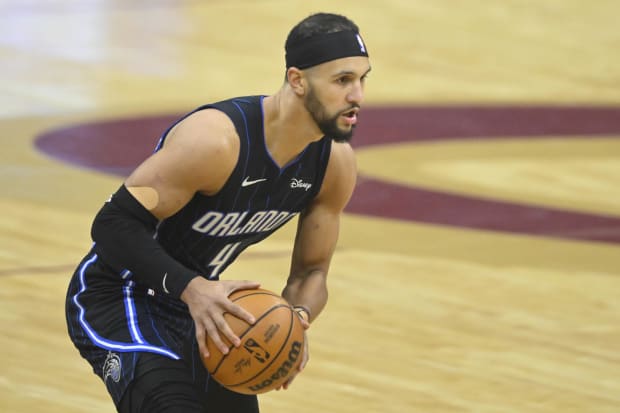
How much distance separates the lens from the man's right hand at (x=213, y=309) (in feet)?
11.5

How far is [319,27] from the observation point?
12.0ft

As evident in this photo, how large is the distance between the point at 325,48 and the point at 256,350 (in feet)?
2.74

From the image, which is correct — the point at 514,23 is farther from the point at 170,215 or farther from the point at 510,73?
Answer: the point at 170,215

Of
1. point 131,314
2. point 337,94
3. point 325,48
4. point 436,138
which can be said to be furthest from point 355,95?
point 436,138

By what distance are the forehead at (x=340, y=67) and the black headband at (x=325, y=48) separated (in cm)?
1

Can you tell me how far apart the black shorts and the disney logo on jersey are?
49 centimetres

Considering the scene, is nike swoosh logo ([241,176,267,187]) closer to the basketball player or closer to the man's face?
the basketball player

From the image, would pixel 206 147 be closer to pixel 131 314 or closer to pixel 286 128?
pixel 286 128

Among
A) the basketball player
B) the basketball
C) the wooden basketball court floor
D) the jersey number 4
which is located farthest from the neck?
the wooden basketball court floor

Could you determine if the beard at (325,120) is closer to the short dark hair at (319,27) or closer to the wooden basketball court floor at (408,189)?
the short dark hair at (319,27)

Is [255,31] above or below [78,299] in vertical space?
below

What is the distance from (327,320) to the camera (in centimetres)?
634

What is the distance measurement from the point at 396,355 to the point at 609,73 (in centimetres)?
892

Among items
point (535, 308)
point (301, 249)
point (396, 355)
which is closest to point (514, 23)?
point (535, 308)
